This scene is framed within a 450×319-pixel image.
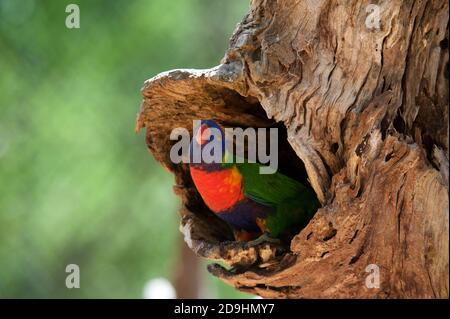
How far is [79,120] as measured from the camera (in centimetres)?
654

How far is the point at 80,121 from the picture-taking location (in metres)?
6.54

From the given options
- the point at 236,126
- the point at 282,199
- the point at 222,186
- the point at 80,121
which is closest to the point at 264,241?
the point at 282,199

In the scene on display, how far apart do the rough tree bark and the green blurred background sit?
10.7ft

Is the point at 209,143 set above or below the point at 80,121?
below

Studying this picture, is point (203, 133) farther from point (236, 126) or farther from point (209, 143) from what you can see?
point (236, 126)

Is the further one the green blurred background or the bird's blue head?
the green blurred background

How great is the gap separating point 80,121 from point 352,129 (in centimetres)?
423

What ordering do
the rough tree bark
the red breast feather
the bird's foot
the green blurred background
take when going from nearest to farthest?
the rough tree bark → the bird's foot → the red breast feather → the green blurred background

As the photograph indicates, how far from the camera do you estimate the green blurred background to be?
6.23 m

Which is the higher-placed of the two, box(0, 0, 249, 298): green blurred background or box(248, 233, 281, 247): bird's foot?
box(0, 0, 249, 298): green blurred background

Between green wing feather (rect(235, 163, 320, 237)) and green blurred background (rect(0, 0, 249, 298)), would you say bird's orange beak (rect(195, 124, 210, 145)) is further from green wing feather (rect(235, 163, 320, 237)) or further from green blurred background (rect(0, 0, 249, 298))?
green blurred background (rect(0, 0, 249, 298))

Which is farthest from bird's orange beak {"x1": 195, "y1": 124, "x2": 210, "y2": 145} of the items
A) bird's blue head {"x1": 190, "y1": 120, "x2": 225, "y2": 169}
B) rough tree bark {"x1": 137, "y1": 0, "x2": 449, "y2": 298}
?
rough tree bark {"x1": 137, "y1": 0, "x2": 449, "y2": 298}
